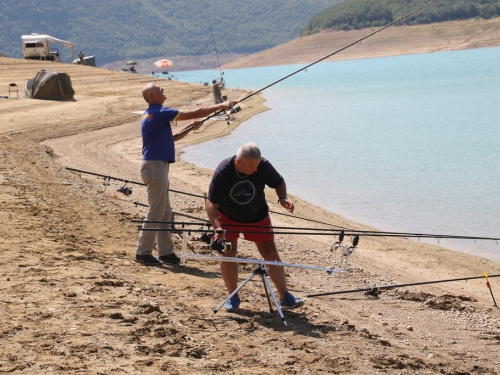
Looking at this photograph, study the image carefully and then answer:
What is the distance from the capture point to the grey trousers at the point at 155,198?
6.46m

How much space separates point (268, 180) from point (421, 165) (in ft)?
39.6

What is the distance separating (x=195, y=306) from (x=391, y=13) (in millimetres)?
101482

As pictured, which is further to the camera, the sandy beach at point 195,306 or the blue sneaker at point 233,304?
the blue sneaker at point 233,304

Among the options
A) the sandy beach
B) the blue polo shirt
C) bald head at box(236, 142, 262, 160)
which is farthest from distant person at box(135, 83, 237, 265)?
bald head at box(236, 142, 262, 160)

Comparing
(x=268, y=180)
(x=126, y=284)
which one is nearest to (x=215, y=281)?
(x=126, y=284)

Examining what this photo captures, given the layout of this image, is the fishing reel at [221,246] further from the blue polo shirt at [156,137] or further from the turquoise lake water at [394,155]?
the turquoise lake water at [394,155]

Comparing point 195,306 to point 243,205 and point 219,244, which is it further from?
point 243,205

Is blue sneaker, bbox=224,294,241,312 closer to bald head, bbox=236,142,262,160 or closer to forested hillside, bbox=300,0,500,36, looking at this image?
bald head, bbox=236,142,262,160

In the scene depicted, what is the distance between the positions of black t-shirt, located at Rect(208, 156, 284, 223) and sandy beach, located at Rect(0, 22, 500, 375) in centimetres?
67

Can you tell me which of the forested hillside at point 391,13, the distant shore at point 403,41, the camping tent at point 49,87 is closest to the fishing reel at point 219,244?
the camping tent at point 49,87

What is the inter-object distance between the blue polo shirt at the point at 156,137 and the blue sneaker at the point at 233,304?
145cm

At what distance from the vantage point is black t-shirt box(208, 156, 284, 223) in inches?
210

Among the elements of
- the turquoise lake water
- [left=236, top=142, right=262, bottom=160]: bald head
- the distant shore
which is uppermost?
the distant shore

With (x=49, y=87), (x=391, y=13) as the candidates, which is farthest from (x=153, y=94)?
(x=391, y=13)
